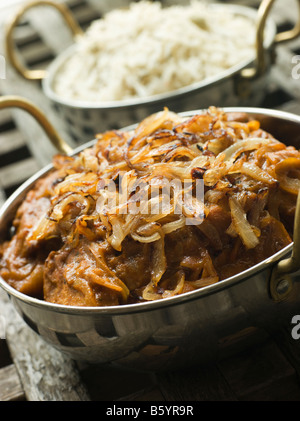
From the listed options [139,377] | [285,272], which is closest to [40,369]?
[139,377]

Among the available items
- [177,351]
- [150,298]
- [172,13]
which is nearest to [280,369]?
[177,351]

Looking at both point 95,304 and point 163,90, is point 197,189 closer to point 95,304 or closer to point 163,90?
point 95,304

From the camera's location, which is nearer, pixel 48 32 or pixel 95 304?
pixel 95 304

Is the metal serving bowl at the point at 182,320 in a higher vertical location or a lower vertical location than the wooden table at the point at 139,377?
higher

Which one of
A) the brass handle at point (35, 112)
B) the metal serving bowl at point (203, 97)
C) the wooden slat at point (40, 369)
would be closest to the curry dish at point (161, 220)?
the wooden slat at point (40, 369)

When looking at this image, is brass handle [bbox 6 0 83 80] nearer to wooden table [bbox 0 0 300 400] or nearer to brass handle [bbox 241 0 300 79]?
brass handle [bbox 241 0 300 79]

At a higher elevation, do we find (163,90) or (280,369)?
(163,90)

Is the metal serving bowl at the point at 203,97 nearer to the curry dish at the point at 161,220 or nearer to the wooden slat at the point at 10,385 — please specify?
the curry dish at the point at 161,220
